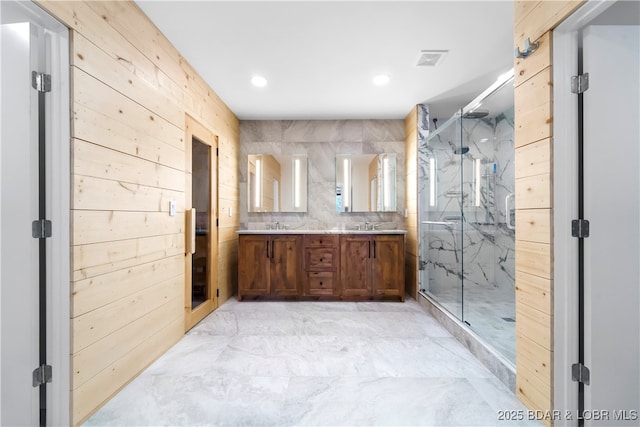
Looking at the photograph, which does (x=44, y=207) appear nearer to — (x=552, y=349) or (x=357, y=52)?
(x=357, y=52)

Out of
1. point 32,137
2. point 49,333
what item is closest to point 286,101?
point 32,137

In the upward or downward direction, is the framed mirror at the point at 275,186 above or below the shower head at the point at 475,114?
Answer: below

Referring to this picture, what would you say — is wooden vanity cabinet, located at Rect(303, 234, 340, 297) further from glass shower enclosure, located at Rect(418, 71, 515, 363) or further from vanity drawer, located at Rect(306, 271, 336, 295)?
glass shower enclosure, located at Rect(418, 71, 515, 363)

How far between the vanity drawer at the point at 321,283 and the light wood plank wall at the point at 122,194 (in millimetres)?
1530

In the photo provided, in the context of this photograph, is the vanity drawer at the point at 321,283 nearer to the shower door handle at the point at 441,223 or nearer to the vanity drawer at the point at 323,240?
the vanity drawer at the point at 323,240

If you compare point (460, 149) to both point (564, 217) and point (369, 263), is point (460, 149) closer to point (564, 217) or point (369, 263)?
point (369, 263)

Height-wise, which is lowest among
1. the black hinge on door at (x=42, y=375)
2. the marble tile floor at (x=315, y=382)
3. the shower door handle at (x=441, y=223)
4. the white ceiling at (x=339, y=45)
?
the marble tile floor at (x=315, y=382)

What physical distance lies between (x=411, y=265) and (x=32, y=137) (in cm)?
364

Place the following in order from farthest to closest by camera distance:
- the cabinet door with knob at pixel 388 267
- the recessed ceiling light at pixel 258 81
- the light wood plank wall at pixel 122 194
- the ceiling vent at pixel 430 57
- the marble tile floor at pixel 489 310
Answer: the cabinet door with knob at pixel 388 267, the recessed ceiling light at pixel 258 81, the ceiling vent at pixel 430 57, the marble tile floor at pixel 489 310, the light wood plank wall at pixel 122 194

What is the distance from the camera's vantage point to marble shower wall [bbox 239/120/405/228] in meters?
4.08

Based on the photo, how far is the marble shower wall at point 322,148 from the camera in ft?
13.4

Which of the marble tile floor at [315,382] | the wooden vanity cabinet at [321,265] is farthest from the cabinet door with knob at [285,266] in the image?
the marble tile floor at [315,382]

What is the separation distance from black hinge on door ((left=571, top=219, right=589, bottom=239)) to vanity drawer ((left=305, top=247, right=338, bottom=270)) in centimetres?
246

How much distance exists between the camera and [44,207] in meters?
1.37
